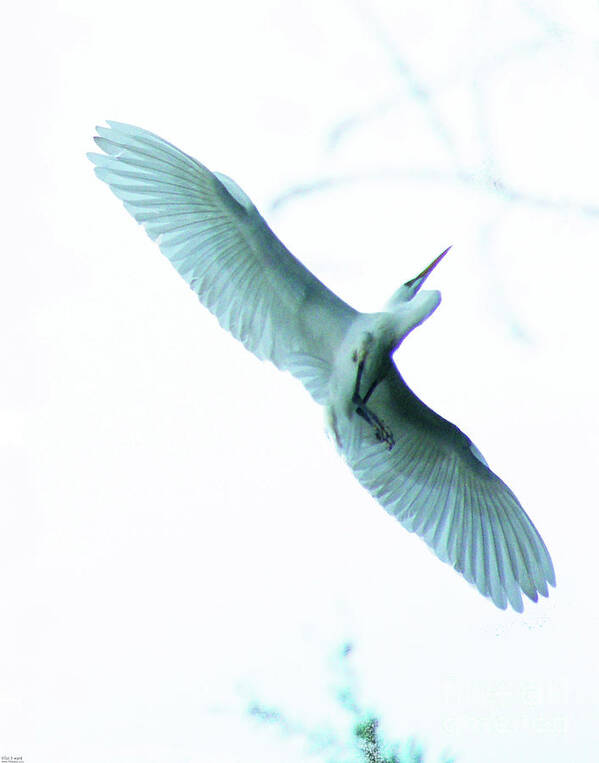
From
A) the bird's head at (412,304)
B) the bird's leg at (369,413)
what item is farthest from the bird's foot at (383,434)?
the bird's head at (412,304)

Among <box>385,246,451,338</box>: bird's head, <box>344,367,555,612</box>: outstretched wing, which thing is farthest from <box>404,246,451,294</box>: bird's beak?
<box>344,367,555,612</box>: outstretched wing

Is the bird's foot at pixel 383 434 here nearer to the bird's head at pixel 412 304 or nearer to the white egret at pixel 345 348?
the white egret at pixel 345 348

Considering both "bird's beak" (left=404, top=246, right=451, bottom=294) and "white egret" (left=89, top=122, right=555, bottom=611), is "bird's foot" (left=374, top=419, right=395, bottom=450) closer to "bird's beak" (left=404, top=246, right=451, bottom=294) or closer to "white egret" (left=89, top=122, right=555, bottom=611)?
Answer: "white egret" (left=89, top=122, right=555, bottom=611)

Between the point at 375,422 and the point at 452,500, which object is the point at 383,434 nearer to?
the point at 375,422

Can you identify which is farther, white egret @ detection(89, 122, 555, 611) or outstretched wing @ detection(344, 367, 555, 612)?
outstretched wing @ detection(344, 367, 555, 612)

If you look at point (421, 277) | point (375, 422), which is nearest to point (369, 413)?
point (375, 422)
